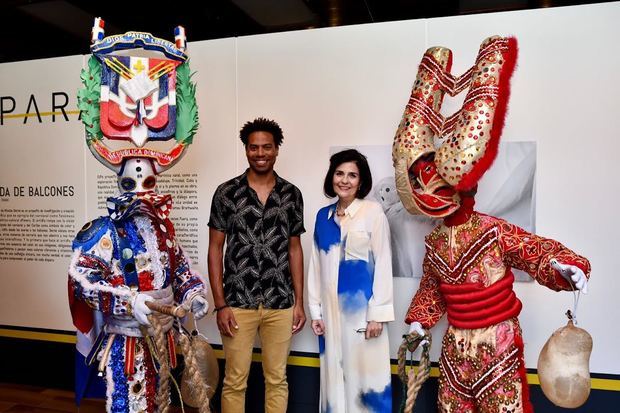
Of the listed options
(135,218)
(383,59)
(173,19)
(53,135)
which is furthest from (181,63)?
(53,135)

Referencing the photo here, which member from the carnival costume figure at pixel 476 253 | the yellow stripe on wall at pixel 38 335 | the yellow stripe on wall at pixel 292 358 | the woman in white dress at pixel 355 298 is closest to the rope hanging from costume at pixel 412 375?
the carnival costume figure at pixel 476 253

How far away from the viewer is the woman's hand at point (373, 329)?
218 cm

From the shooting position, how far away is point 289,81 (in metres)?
2.88

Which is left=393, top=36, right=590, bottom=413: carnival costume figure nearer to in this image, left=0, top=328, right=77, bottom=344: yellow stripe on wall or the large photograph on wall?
the large photograph on wall

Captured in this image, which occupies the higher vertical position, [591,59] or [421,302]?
[591,59]

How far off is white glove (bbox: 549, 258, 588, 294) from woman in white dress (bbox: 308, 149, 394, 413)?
736 millimetres

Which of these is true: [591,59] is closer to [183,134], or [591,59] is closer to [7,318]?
[183,134]

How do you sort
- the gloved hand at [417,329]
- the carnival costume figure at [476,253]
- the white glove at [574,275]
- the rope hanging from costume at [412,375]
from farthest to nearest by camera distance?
1. the gloved hand at [417,329]
2. the carnival costume figure at [476,253]
3. the white glove at [574,275]
4. the rope hanging from costume at [412,375]

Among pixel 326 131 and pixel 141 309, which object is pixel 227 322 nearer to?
pixel 141 309

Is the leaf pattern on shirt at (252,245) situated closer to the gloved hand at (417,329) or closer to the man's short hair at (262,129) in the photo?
the man's short hair at (262,129)

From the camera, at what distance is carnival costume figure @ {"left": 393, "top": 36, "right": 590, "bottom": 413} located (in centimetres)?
185

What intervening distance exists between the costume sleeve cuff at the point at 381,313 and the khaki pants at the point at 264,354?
39cm

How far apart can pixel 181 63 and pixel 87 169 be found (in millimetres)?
1454

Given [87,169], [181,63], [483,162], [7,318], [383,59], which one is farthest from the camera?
[7,318]
